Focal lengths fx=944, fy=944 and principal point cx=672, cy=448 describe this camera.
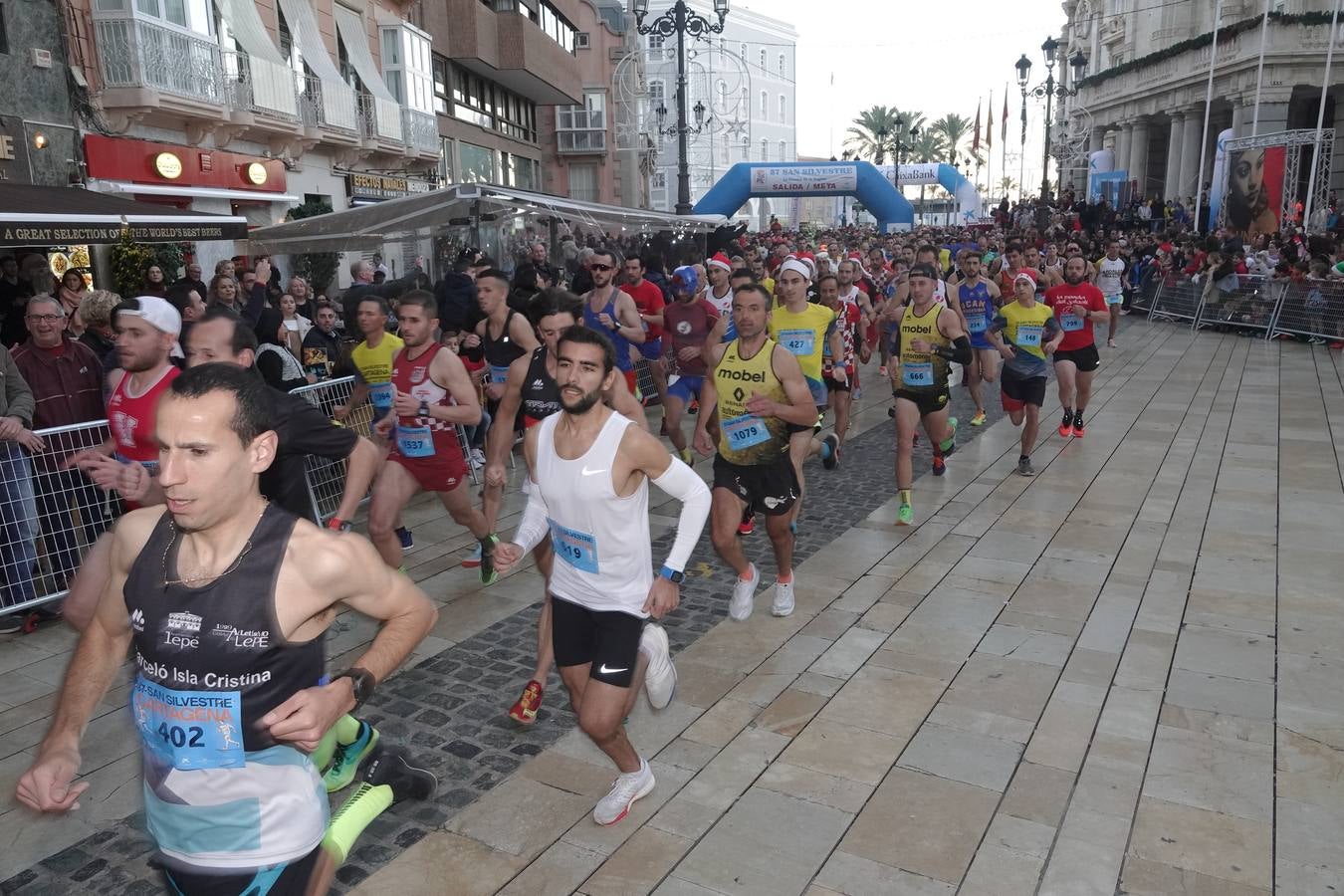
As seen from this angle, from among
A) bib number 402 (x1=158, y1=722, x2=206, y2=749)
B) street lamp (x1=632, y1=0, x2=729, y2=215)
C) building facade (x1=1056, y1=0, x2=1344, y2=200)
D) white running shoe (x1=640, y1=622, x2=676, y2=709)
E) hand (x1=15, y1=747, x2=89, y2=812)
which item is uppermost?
building facade (x1=1056, y1=0, x2=1344, y2=200)

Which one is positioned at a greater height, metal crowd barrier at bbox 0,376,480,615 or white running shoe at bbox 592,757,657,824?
metal crowd barrier at bbox 0,376,480,615

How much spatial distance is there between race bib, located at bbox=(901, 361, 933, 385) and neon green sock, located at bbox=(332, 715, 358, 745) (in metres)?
5.64

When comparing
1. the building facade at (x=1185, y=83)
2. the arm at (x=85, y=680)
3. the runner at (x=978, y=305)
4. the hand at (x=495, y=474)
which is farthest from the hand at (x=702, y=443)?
the building facade at (x=1185, y=83)

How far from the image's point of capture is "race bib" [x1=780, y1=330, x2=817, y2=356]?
295 inches

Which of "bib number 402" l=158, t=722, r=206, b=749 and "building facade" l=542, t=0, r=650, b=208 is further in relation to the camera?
"building facade" l=542, t=0, r=650, b=208

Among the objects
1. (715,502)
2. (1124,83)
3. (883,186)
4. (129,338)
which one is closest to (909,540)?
(715,502)

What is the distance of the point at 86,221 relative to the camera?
9297mm

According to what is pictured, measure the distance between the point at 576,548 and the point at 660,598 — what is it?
391 millimetres

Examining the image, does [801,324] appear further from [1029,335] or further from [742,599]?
[1029,335]

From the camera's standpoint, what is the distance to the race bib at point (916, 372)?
789cm

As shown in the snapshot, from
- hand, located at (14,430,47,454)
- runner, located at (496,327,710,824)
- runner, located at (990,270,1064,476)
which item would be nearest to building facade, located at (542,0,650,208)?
runner, located at (990,270,1064,476)

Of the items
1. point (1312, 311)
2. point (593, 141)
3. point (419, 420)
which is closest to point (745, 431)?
point (419, 420)

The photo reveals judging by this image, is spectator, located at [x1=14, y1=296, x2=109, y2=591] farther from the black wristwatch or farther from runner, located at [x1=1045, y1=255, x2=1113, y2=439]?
runner, located at [x1=1045, y1=255, x2=1113, y2=439]

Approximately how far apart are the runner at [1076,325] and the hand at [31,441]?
29.3 ft
